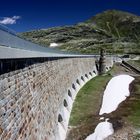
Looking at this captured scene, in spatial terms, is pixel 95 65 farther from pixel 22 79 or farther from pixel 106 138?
pixel 22 79

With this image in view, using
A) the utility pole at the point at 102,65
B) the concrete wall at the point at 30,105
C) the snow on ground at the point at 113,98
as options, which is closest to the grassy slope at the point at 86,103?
the snow on ground at the point at 113,98

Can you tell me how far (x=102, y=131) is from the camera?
88.9ft

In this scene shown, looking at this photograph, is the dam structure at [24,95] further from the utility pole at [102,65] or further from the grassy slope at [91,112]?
the utility pole at [102,65]

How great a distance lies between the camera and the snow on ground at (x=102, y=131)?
25889 mm

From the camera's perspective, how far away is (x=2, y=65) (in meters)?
12.5

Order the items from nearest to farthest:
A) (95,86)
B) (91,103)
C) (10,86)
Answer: (10,86) → (91,103) → (95,86)

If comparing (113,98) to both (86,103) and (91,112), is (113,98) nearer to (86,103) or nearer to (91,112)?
(86,103)

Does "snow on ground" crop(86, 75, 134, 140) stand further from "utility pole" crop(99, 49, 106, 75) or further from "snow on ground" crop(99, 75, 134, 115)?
"utility pole" crop(99, 49, 106, 75)

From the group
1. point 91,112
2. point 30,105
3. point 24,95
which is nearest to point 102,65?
point 91,112

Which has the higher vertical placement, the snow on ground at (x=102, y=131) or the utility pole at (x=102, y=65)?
the utility pole at (x=102, y=65)

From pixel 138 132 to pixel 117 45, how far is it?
169458 millimetres

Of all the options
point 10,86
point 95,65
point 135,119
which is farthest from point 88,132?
point 95,65

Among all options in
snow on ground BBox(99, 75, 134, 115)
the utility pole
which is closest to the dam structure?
snow on ground BBox(99, 75, 134, 115)

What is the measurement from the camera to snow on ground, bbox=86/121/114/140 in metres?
25.9
